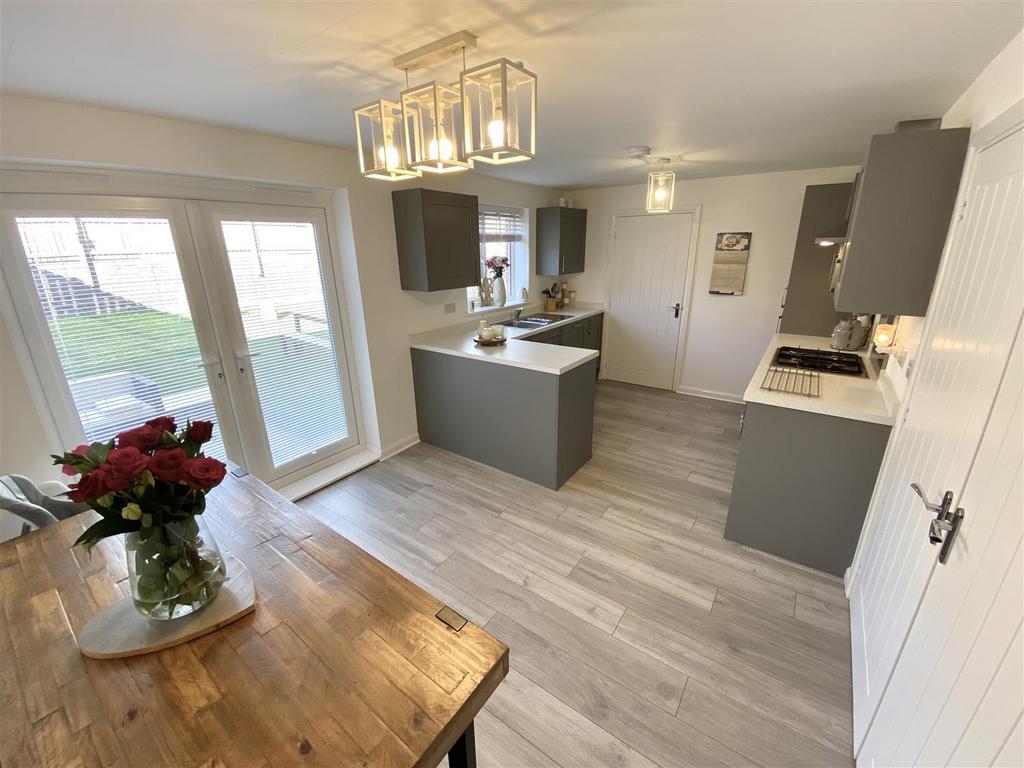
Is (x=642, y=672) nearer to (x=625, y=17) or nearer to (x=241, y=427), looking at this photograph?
(x=625, y=17)

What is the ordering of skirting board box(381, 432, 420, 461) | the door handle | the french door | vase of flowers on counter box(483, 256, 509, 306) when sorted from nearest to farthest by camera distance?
the door handle
the french door
skirting board box(381, 432, 420, 461)
vase of flowers on counter box(483, 256, 509, 306)

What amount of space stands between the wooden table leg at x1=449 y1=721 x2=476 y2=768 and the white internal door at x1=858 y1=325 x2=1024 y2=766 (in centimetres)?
101

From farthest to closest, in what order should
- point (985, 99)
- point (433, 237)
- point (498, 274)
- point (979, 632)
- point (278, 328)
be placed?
point (498, 274) < point (433, 237) < point (278, 328) < point (985, 99) < point (979, 632)

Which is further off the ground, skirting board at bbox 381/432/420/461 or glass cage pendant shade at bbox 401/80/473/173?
glass cage pendant shade at bbox 401/80/473/173

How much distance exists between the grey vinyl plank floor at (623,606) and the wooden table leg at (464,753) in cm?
53

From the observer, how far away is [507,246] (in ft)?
14.9

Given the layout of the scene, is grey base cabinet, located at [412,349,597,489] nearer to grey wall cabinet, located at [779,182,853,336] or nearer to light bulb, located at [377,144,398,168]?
light bulb, located at [377,144,398,168]

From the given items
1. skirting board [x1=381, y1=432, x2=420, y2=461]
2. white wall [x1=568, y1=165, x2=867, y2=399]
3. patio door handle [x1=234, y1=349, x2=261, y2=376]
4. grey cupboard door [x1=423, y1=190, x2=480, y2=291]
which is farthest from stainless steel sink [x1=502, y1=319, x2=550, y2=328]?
patio door handle [x1=234, y1=349, x2=261, y2=376]

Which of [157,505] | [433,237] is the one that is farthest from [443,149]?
[433,237]

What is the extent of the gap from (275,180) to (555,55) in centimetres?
189

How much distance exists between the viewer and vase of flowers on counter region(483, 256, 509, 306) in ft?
13.1

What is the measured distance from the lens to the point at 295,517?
4.64ft

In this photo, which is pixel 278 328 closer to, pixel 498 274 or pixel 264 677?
pixel 498 274

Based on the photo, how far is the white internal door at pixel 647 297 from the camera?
4.45 meters
